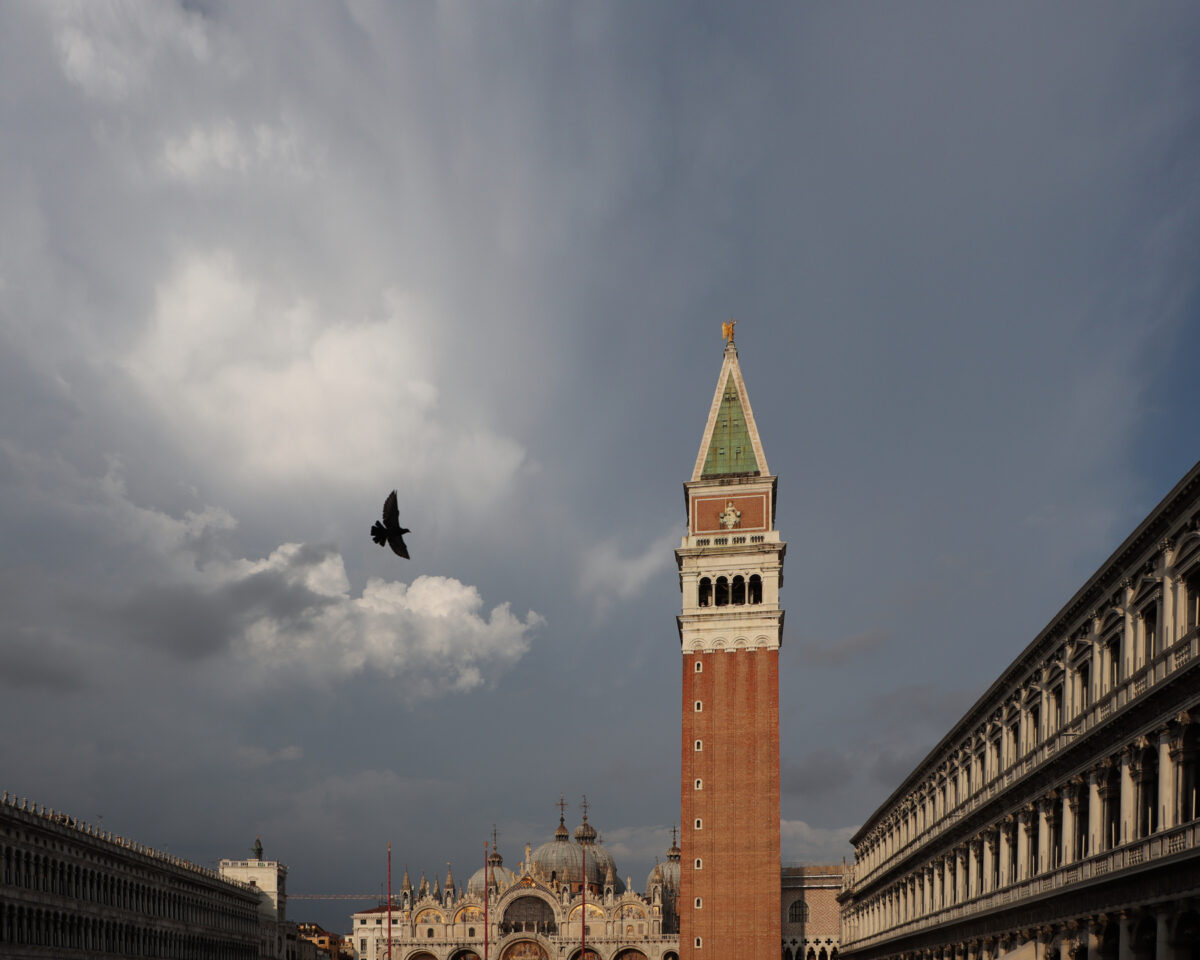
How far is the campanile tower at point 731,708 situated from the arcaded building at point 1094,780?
121ft

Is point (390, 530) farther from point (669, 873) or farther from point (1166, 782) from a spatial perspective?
point (669, 873)

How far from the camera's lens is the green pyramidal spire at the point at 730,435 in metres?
103

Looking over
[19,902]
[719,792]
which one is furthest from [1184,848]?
[719,792]

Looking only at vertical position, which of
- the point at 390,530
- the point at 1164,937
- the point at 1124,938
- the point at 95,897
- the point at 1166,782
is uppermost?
the point at 390,530

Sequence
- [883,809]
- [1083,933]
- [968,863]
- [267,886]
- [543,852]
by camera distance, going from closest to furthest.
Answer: [1083,933]
[968,863]
[883,809]
[267,886]
[543,852]

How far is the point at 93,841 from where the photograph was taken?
78.6 meters

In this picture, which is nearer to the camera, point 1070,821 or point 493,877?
point 1070,821

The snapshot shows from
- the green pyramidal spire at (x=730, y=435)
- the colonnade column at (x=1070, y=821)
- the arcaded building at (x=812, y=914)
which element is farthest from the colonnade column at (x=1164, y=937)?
the arcaded building at (x=812, y=914)

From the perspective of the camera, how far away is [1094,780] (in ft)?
112

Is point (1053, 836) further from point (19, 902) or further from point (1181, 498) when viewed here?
→ point (19, 902)

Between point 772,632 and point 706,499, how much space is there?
1320 centimetres

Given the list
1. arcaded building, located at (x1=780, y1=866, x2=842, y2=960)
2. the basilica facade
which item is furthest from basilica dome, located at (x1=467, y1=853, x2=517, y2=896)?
arcaded building, located at (x1=780, y1=866, x2=842, y2=960)

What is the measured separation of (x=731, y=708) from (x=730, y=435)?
Result: 24.1m

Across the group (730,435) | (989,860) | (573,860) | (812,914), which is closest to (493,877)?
(573,860)
